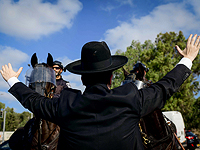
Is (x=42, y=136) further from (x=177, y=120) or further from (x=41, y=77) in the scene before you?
(x=177, y=120)

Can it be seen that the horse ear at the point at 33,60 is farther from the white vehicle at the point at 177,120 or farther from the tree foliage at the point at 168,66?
the tree foliage at the point at 168,66

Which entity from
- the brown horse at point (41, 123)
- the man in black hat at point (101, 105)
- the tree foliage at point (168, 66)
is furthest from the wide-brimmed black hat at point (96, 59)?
the tree foliage at point (168, 66)

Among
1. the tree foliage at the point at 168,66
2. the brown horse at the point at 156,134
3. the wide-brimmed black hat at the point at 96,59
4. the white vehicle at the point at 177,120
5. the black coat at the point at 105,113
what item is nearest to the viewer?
the black coat at the point at 105,113

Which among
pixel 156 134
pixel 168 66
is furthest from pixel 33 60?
pixel 168 66

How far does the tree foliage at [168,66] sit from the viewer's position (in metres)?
25.8

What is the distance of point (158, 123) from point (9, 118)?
86819 millimetres

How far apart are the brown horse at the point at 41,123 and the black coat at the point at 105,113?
9.34ft

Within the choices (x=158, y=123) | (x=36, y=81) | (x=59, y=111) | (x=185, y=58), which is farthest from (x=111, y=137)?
(x=36, y=81)

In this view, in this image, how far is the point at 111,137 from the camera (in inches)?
70.8

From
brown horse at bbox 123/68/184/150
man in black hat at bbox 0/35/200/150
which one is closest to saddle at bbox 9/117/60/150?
brown horse at bbox 123/68/184/150

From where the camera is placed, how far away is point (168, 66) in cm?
2630

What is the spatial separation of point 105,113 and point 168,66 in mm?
25850

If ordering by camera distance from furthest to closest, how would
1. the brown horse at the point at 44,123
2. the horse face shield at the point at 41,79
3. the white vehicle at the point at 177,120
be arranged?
the white vehicle at the point at 177,120 < the horse face shield at the point at 41,79 < the brown horse at the point at 44,123

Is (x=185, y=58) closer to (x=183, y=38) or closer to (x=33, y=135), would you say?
(x=33, y=135)
